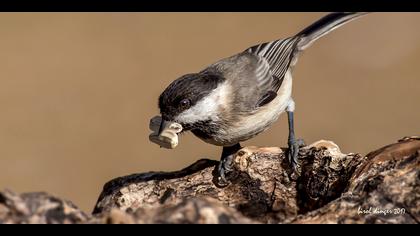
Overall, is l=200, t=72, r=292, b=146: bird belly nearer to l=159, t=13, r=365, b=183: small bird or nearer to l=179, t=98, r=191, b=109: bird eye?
l=159, t=13, r=365, b=183: small bird

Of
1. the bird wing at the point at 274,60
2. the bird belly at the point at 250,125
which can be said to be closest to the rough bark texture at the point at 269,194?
the bird belly at the point at 250,125

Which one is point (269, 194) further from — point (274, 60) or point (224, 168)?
point (274, 60)

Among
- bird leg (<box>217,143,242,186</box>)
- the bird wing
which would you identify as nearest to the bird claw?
bird leg (<box>217,143,242,186</box>)

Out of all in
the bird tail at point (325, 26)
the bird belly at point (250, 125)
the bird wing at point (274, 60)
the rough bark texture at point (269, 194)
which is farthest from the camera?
the bird tail at point (325, 26)

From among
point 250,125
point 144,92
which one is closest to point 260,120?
point 250,125

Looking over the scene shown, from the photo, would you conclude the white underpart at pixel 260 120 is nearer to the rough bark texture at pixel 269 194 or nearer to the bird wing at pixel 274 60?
the bird wing at pixel 274 60

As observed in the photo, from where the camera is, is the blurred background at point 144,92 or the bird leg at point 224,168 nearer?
the bird leg at point 224,168

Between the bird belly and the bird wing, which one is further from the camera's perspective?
the bird wing
